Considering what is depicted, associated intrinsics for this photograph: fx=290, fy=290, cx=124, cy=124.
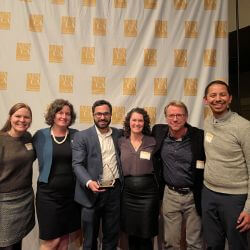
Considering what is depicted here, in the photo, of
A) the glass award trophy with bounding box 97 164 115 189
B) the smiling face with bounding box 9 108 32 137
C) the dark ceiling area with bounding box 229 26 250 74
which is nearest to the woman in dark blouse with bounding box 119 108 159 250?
the glass award trophy with bounding box 97 164 115 189

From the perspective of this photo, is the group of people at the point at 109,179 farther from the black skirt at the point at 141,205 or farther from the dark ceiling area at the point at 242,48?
the dark ceiling area at the point at 242,48

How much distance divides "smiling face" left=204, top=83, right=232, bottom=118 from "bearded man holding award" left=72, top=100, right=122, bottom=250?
0.79 metres

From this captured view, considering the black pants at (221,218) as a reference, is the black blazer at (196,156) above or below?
above

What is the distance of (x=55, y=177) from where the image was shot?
222cm

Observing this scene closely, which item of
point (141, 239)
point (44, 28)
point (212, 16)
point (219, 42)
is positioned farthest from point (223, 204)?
point (44, 28)

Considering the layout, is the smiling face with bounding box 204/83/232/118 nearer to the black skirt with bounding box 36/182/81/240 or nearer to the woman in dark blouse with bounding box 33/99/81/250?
the woman in dark blouse with bounding box 33/99/81/250

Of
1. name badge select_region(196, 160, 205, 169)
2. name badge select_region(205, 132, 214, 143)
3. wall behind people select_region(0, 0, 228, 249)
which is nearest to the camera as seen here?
name badge select_region(205, 132, 214, 143)

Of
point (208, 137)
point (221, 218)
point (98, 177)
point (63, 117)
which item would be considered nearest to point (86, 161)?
point (98, 177)

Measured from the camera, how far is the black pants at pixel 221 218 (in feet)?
6.19

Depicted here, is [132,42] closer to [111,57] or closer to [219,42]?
[111,57]

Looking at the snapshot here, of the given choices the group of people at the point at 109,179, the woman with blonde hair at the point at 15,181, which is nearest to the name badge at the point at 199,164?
the group of people at the point at 109,179

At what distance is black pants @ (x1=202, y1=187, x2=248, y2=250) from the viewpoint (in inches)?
74.3

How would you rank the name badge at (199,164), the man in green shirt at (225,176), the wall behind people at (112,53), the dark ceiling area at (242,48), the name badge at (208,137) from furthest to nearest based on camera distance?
the dark ceiling area at (242,48), the wall behind people at (112,53), the name badge at (199,164), the name badge at (208,137), the man in green shirt at (225,176)

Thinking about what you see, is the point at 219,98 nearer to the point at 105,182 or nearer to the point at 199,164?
the point at 199,164
